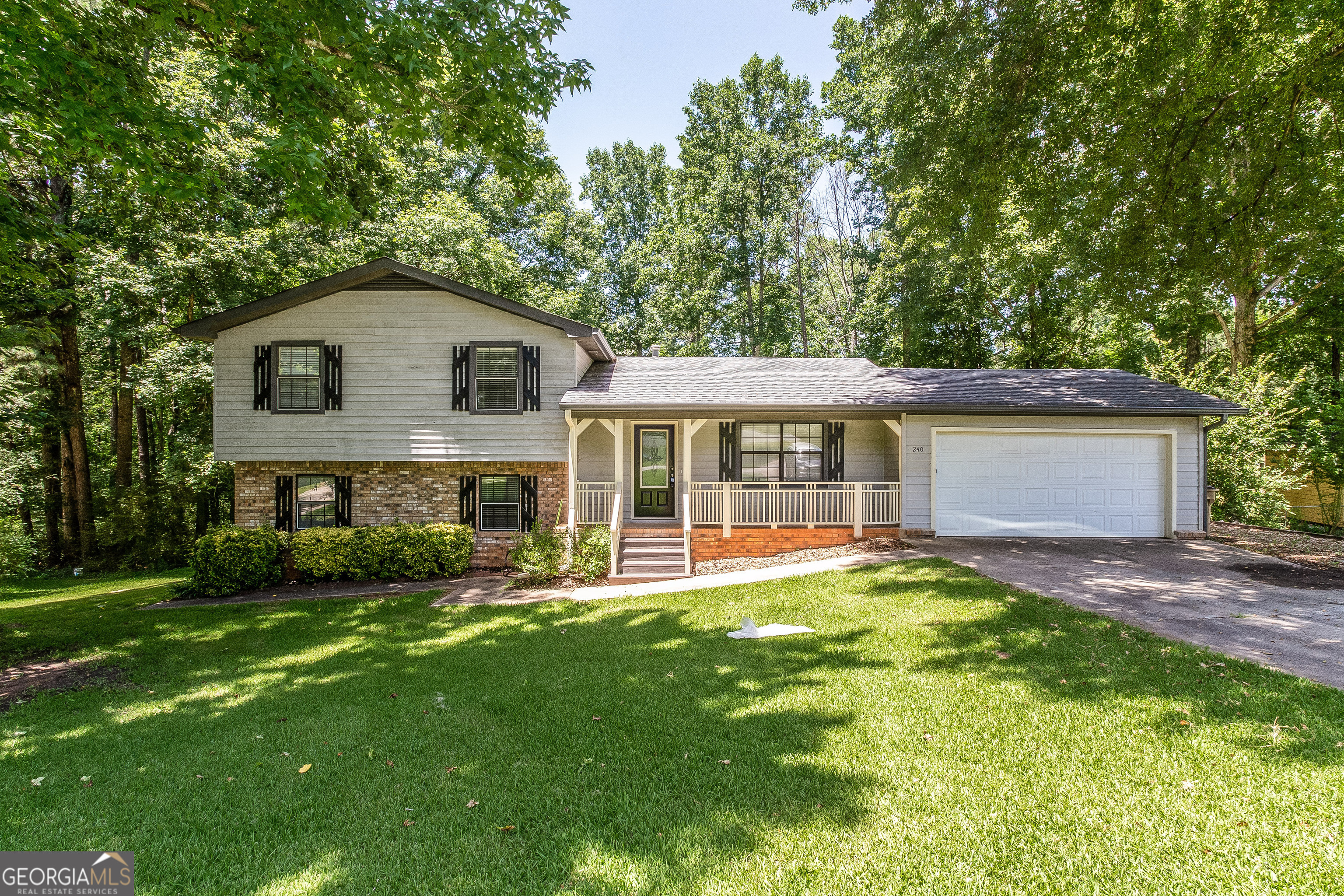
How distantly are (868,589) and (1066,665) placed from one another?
2974 mm

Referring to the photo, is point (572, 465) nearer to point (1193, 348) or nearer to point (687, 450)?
point (687, 450)

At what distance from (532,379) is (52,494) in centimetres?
1801

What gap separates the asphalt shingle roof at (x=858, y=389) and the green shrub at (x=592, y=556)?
8.30ft

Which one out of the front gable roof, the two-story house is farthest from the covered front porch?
the front gable roof

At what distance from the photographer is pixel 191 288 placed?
531 inches

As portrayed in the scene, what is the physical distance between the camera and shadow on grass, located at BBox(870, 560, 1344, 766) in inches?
150

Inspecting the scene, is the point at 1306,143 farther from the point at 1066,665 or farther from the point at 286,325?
the point at 286,325

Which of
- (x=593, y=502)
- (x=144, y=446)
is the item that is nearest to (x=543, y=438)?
(x=593, y=502)

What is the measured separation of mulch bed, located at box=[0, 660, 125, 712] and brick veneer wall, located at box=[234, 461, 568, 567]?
5177 millimetres

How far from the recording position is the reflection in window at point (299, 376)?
11148 mm

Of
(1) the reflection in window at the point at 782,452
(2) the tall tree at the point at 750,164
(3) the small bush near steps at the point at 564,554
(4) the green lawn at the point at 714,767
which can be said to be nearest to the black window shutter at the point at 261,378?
(4) the green lawn at the point at 714,767

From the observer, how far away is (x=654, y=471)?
12.9 m

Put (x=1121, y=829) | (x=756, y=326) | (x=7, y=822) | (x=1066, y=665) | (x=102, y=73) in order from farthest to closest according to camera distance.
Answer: (x=756, y=326) → (x=102, y=73) → (x=1066, y=665) → (x=7, y=822) → (x=1121, y=829)

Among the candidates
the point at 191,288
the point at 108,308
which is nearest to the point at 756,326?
the point at 191,288
